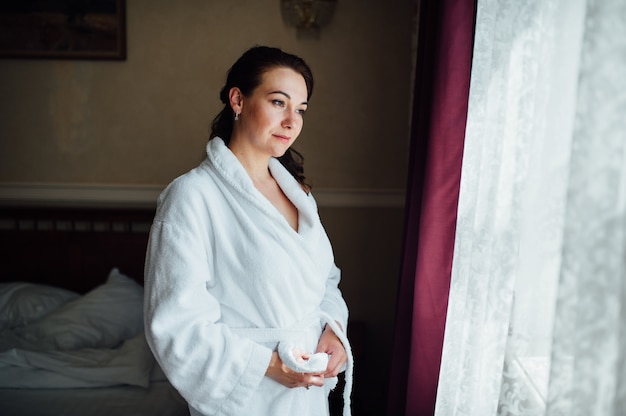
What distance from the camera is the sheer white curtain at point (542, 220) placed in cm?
72

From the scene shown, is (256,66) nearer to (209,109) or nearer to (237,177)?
(237,177)

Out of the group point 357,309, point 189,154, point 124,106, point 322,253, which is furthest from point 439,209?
point 124,106

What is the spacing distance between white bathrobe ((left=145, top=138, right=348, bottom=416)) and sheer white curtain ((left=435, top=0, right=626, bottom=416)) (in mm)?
368

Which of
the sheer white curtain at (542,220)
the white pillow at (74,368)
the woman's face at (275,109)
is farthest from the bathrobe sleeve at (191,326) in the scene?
the white pillow at (74,368)

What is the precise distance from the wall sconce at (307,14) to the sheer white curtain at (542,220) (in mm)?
1376

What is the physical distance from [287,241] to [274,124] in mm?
277

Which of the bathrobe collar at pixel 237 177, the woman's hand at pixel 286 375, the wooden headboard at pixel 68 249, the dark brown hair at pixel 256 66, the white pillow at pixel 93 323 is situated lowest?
the white pillow at pixel 93 323

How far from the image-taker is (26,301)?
2.39 meters

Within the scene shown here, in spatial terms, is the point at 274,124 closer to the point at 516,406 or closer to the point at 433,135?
the point at 433,135

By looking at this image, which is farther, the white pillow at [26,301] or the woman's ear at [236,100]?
the white pillow at [26,301]

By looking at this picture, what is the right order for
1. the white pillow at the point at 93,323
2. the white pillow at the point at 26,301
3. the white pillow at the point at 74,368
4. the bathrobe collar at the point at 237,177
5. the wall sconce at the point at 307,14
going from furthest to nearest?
the wall sconce at the point at 307,14
the white pillow at the point at 26,301
the white pillow at the point at 93,323
the white pillow at the point at 74,368
the bathrobe collar at the point at 237,177

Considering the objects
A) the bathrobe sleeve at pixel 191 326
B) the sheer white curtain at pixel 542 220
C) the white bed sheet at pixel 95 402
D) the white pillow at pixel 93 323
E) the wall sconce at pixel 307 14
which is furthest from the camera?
the wall sconce at pixel 307 14

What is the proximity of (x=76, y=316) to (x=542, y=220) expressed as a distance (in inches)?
76.3

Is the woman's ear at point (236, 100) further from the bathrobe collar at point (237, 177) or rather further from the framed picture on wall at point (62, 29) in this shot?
the framed picture on wall at point (62, 29)
